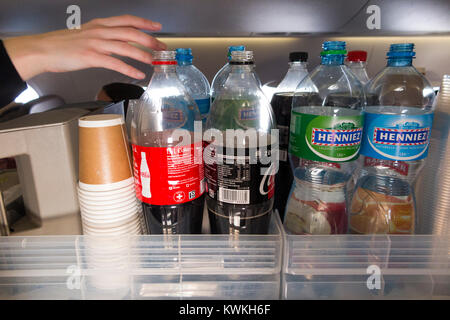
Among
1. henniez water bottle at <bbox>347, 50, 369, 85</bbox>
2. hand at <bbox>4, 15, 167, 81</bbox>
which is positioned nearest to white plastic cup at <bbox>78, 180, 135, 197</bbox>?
hand at <bbox>4, 15, 167, 81</bbox>

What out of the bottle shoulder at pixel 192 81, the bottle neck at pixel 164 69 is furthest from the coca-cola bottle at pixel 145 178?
the bottle shoulder at pixel 192 81

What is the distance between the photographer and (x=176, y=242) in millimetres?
566

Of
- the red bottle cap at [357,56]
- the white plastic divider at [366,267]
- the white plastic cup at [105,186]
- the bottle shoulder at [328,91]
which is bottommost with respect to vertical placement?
the white plastic divider at [366,267]

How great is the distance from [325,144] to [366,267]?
0.26 meters

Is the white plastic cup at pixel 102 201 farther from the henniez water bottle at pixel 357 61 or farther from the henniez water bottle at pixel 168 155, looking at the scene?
the henniez water bottle at pixel 357 61

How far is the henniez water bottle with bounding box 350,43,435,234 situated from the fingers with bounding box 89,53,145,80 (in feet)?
1.82

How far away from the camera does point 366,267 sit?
1.90ft

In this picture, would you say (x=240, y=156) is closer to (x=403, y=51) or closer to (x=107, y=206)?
(x=107, y=206)

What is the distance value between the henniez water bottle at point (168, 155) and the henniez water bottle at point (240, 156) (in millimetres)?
47

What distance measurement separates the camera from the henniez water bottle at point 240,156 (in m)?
0.61

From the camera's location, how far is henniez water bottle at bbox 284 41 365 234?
64 cm

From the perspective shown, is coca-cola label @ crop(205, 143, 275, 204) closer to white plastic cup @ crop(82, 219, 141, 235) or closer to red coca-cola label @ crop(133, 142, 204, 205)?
red coca-cola label @ crop(133, 142, 204, 205)

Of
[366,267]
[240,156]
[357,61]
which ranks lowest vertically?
[366,267]

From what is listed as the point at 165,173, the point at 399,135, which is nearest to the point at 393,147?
the point at 399,135
